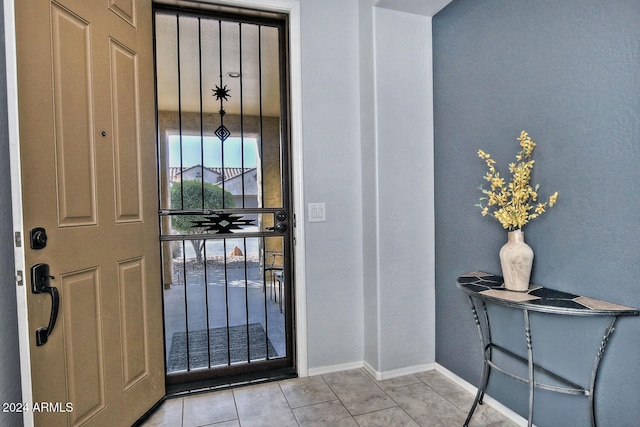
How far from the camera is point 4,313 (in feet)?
4.90

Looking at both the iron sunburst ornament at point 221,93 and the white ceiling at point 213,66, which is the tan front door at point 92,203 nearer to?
the white ceiling at point 213,66

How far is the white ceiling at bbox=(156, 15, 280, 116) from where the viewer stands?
235cm

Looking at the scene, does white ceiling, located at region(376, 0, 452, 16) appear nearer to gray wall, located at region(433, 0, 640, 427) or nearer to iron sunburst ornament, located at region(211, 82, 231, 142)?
gray wall, located at region(433, 0, 640, 427)

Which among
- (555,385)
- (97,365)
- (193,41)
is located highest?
(193,41)

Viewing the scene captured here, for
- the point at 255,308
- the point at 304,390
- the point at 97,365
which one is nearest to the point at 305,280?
the point at 255,308

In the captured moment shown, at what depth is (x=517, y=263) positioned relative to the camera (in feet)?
5.45

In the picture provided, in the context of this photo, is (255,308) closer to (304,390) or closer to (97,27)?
(304,390)

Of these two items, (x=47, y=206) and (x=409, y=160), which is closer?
(x=47, y=206)

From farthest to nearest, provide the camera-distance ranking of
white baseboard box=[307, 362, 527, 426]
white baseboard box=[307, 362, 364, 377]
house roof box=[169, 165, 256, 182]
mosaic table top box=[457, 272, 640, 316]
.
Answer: white baseboard box=[307, 362, 364, 377] < house roof box=[169, 165, 256, 182] < white baseboard box=[307, 362, 527, 426] < mosaic table top box=[457, 272, 640, 316]

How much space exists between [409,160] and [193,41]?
1.59 metres

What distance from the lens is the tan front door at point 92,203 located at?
1.42 metres

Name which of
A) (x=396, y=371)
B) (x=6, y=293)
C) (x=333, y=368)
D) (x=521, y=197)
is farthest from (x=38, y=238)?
(x=396, y=371)

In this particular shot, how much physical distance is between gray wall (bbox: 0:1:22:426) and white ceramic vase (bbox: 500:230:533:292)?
2.12 m

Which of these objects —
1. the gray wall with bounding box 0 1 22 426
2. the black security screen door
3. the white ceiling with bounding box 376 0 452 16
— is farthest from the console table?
the gray wall with bounding box 0 1 22 426
